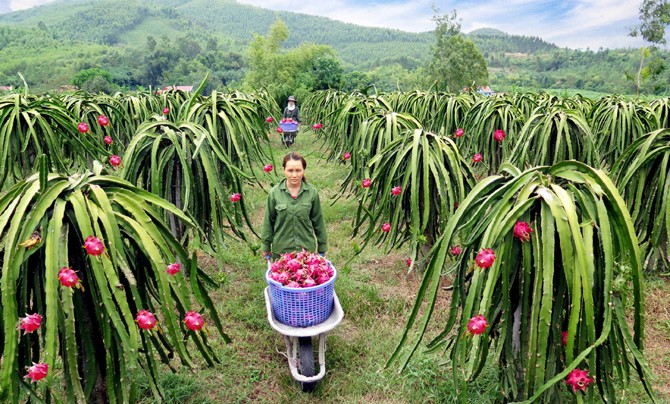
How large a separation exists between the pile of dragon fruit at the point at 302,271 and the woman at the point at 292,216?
0.43 metres

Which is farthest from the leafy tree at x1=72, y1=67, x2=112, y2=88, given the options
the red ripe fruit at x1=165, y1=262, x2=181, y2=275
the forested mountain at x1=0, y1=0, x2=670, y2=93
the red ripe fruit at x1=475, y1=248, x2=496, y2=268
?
the red ripe fruit at x1=475, y1=248, x2=496, y2=268

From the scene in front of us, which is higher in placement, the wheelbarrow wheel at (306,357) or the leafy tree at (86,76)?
the leafy tree at (86,76)

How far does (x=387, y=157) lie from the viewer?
3.74 metres

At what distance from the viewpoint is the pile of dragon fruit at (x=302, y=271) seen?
2518 mm

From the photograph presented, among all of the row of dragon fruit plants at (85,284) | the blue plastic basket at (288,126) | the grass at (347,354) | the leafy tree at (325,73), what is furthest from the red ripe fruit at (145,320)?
the leafy tree at (325,73)

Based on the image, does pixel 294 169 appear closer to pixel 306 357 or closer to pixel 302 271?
pixel 302 271

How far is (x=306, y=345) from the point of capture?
2.60 metres

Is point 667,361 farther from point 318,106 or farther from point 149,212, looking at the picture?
point 318,106

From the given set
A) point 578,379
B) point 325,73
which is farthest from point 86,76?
point 578,379

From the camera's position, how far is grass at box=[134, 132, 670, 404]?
2635 millimetres

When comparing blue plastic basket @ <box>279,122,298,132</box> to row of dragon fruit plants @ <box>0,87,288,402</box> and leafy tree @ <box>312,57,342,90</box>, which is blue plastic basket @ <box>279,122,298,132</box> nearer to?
leafy tree @ <box>312,57,342,90</box>

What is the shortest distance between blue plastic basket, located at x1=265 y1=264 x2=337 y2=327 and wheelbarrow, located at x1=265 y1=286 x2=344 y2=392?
0.04 metres

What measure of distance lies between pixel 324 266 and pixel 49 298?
143cm

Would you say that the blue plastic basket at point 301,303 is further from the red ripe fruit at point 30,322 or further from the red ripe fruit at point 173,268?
the red ripe fruit at point 30,322
